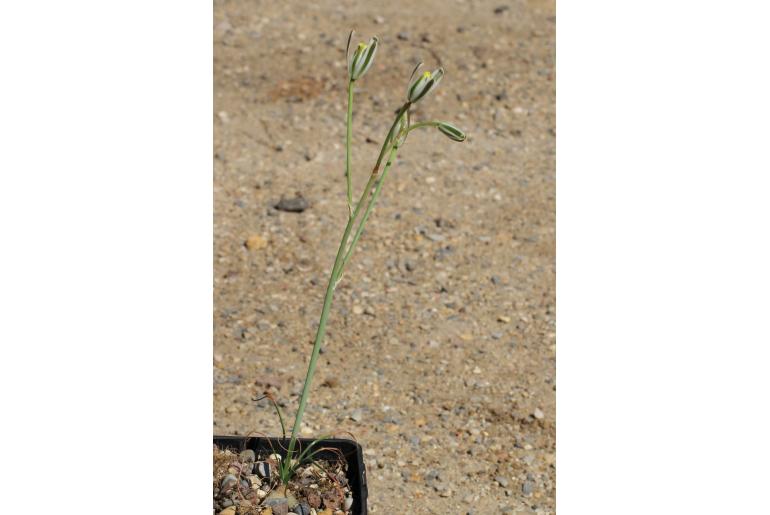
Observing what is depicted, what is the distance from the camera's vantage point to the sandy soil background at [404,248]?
2.39 meters

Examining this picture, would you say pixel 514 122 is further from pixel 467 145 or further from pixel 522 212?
pixel 522 212

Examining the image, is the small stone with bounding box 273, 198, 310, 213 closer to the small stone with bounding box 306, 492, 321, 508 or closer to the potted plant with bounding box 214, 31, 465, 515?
the potted plant with bounding box 214, 31, 465, 515

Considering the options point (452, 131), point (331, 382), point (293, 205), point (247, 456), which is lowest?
point (331, 382)

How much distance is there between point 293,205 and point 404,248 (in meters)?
0.40

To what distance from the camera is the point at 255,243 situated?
310 centimetres

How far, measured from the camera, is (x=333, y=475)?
5.59 feet

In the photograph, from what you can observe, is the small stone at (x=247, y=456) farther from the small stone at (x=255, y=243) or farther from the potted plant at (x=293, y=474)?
the small stone at (x=255, y=243)

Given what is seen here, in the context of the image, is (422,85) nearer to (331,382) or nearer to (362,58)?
(362,58)

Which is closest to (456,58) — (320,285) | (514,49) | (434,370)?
(514,49)

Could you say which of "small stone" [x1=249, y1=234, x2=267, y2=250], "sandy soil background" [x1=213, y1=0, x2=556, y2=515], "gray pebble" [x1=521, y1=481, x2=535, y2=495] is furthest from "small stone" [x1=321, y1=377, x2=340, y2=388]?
"small stone" [x1=249, y1=234, x2=267, y2=250]

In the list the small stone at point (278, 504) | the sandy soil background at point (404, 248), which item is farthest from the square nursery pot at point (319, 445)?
the sandy soil background at point (404, 248)

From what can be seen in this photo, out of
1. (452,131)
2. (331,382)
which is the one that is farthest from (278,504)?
(331,382)

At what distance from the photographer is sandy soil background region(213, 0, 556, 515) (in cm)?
239

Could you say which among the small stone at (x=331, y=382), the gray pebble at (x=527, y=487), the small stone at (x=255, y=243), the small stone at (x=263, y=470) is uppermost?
Result: the small stone at (x=263, y=470)
